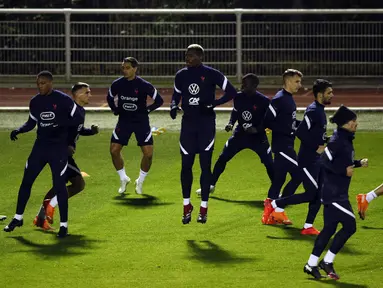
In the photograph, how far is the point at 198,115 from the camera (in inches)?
607

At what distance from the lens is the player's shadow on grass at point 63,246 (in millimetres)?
13930

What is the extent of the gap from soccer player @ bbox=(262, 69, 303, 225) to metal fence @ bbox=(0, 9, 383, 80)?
1470cm

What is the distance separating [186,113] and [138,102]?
8.03 feet

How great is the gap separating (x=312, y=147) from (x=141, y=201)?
145 inches

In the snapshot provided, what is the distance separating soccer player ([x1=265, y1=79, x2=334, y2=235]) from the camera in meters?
14.3

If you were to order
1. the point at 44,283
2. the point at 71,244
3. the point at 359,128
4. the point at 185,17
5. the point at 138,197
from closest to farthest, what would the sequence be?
the point at 44,283 → the point at 71,244 → the point at 138,197 → the point at 359,128 → the point at 185,17

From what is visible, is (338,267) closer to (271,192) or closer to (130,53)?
(271,192)

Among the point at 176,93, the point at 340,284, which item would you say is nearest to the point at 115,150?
the point at 176,93

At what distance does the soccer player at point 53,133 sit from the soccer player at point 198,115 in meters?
1.61

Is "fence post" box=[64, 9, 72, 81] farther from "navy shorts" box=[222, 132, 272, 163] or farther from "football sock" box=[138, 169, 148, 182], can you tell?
"navy shorts" box=[222, 132, 272, 163]

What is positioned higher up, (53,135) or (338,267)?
(53,135)

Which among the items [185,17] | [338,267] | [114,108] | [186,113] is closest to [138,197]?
[114,108]

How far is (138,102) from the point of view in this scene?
1780cm

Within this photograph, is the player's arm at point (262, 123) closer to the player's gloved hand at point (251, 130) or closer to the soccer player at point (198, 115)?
the player's gloved hand at point (251, 130)
